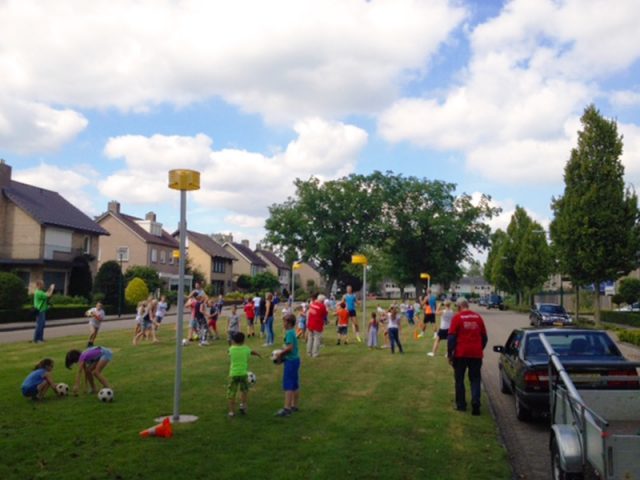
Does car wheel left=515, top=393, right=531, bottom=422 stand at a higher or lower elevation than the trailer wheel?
lower

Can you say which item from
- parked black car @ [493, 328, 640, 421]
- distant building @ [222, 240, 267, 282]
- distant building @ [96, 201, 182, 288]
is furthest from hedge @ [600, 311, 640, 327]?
distant building @ [222, 240, 267, 282]

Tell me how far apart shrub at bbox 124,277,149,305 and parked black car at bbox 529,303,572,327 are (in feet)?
87.0

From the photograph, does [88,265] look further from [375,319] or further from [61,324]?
[375,319]

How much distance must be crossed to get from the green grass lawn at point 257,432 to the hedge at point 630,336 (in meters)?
12.7

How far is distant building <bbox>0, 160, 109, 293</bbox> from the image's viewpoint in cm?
4250

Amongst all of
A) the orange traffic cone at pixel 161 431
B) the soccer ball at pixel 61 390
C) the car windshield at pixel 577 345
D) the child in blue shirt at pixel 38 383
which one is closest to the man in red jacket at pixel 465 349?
the car windshield at pixel 577 345

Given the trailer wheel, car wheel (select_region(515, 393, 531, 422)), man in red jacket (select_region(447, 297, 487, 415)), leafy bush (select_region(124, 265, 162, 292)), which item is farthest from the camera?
leafy bush (select_region(124, 265, 162, 292))

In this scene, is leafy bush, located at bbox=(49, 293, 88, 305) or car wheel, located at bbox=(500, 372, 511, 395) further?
leafy bush, located at bbox=(49, 293, 88, 305)

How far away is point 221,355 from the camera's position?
54.5ft

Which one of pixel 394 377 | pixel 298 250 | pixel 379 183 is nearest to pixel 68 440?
pixel 394 377

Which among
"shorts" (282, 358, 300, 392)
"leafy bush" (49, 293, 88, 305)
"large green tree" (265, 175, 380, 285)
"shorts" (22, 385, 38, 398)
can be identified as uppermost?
"large green tree" (265, 175, 380, 285)

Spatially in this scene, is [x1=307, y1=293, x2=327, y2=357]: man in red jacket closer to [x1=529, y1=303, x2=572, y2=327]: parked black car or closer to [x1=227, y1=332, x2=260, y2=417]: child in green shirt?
[x1=227, y1=332, x2=260, y2=417]: child in green shirt

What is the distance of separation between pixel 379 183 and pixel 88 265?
31411mm

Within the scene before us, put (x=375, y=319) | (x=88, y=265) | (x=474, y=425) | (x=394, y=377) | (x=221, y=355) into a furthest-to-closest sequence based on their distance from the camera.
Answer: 1. (x=88, y=265)
2. (x=375, y=319)
3. (x=221, y=355)
4. (x=394, y=377)
5. (x=474, y=425)
